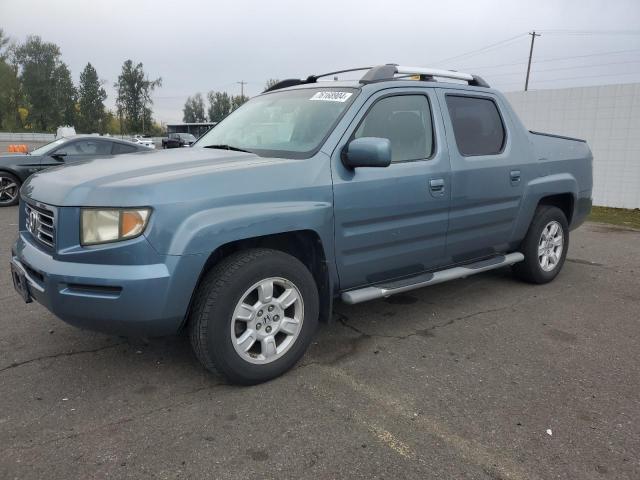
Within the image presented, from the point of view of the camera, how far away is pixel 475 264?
4.38m

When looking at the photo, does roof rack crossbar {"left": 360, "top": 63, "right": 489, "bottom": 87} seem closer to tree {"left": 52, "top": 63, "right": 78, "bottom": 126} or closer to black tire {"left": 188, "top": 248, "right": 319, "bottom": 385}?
black tire {"left": 188, "top": 248, "right": 319, "bottom": 385}

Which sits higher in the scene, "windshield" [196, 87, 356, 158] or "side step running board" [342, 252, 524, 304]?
"windshield" [196, 87, 356, 158]

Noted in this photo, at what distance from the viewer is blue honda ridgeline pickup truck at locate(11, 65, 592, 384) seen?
2.65m

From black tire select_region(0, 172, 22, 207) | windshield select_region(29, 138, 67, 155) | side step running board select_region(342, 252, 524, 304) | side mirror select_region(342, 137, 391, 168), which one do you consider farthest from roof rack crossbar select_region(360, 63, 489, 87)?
black tire select_region(0, 172, 22, 207)

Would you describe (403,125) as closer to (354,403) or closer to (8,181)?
(354,403)

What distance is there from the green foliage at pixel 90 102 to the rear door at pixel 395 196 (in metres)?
93.9

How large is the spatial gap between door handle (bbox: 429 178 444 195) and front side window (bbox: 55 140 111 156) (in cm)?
853

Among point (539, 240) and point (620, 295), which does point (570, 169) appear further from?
point (620, 295)

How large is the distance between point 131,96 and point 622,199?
94.0 m

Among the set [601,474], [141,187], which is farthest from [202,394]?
[601,474]

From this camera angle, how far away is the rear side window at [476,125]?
4.14m

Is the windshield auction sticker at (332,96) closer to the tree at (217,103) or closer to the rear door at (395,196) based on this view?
the rear door at (395,196)

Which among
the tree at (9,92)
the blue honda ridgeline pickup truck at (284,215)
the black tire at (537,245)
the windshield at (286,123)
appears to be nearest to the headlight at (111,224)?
the blue honda ridgeline pickup truck at (284,215)

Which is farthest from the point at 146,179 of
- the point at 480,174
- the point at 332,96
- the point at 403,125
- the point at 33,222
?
the point at 480,174
